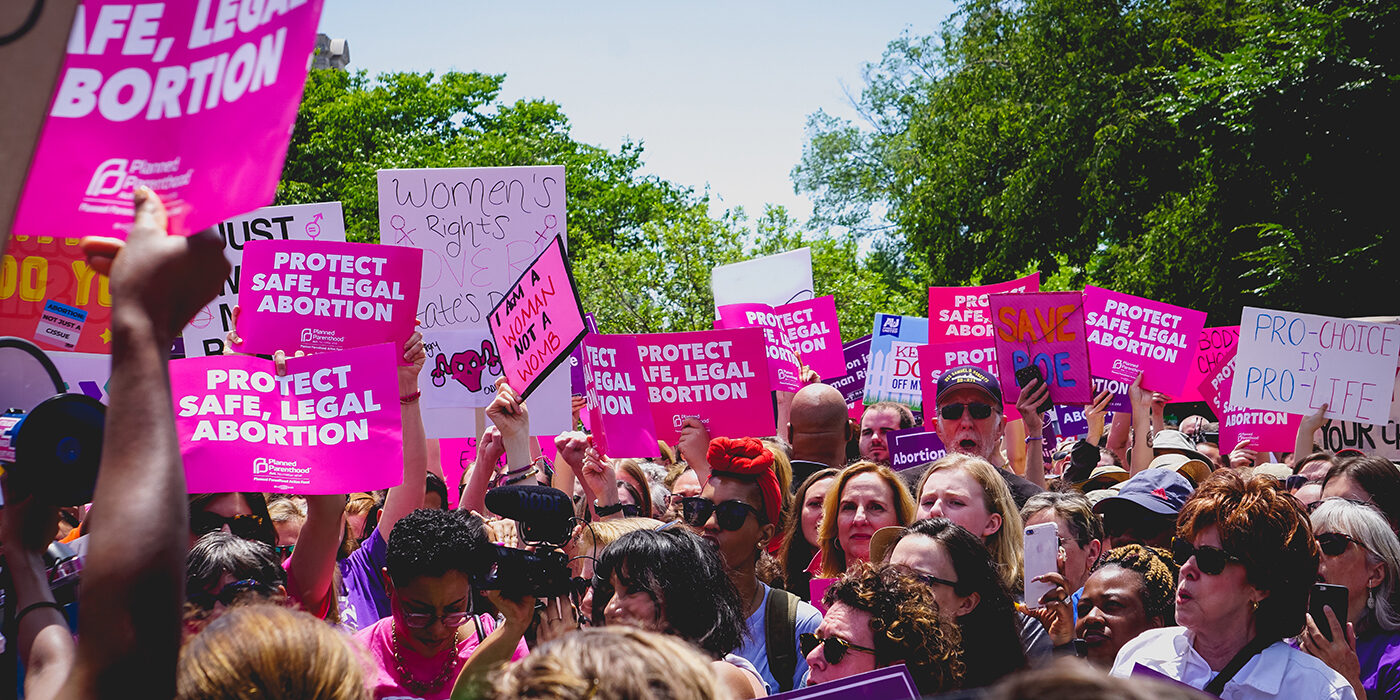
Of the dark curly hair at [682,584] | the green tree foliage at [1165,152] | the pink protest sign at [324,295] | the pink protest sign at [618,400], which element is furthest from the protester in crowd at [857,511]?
the green tree foliage at [1165,152]

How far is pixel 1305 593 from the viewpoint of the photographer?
3.50 m

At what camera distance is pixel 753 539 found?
4734 mm

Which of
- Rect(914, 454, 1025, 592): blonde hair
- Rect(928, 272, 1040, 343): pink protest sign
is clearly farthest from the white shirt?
Rect(928, 272, 1040, 343): pink protest sign

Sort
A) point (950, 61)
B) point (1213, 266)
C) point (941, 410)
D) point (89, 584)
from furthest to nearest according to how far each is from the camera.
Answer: point (950, 61) → point (1213, 266) → point (941, 410) → point (89, 584)

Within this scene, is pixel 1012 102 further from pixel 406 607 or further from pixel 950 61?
pixel 406 607

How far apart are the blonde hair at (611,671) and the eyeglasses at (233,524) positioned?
9.27 feet

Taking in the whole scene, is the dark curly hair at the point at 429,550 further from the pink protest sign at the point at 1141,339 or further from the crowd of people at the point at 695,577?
the pink protest sign at the point at 1141,339

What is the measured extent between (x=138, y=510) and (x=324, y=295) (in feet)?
14.4

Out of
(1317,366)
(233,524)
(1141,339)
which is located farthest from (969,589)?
(1317,366)

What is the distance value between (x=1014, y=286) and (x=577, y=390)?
393 centimetres

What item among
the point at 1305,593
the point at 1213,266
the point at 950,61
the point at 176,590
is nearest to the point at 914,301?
the point at 950,61

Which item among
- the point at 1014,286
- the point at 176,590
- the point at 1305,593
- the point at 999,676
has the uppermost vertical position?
the point at 1014,286

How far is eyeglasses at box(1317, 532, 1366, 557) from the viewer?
14.5 feet

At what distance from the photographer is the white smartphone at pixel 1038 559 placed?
4.20 meters
